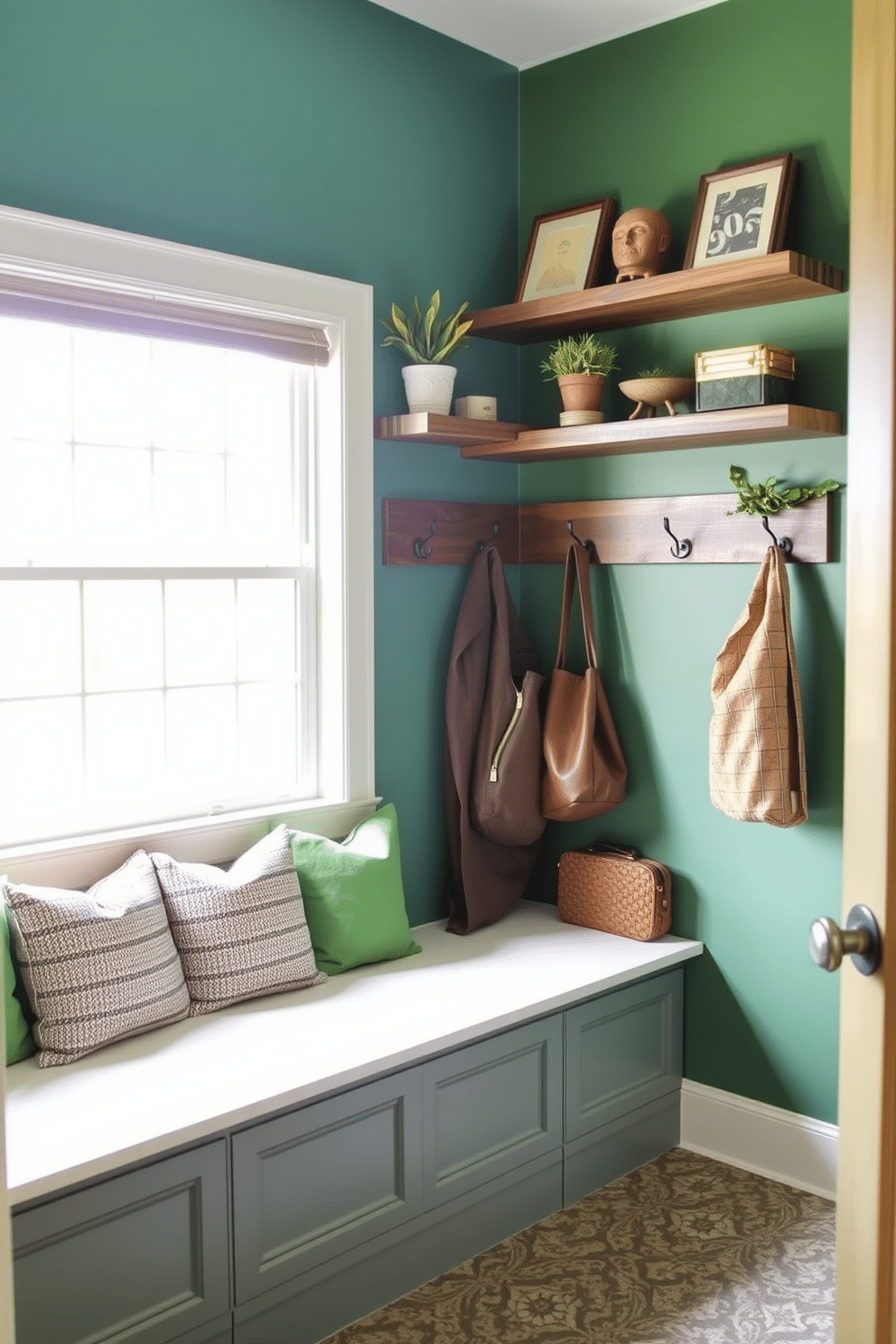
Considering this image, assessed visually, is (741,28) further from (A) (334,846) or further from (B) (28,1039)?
(B) (28,1039)

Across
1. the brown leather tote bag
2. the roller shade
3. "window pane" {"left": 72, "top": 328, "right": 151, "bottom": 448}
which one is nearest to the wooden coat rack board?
the brown leather tote bag

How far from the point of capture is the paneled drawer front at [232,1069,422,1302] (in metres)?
2.22

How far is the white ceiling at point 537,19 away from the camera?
3088mm

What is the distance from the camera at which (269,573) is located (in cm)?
301

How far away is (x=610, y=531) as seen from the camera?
131 inches

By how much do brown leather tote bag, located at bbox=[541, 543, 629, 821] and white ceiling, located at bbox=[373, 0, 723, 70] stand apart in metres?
1.32

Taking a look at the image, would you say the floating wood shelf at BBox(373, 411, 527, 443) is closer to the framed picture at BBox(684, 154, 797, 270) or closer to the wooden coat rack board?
the wooden coat rack board

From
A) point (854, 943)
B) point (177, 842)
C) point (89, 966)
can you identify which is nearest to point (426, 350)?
point (177, 842)

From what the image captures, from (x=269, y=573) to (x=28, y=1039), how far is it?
1190 millimetres

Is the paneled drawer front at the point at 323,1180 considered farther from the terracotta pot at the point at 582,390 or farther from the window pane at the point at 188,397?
the terracotta pot at the point at 582,390

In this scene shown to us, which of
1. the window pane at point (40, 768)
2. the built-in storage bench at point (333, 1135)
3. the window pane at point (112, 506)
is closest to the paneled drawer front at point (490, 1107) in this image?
the built-in storage bench at point (333, 1135)

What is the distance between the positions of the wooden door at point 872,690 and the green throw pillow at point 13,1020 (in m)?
1.52

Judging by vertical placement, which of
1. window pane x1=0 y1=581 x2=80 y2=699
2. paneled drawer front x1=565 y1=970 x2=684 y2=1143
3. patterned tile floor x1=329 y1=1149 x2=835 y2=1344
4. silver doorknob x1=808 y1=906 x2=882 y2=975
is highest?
window pane x1=0 y1=581 x2=80 y2=699

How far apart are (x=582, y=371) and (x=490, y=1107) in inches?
69.5
